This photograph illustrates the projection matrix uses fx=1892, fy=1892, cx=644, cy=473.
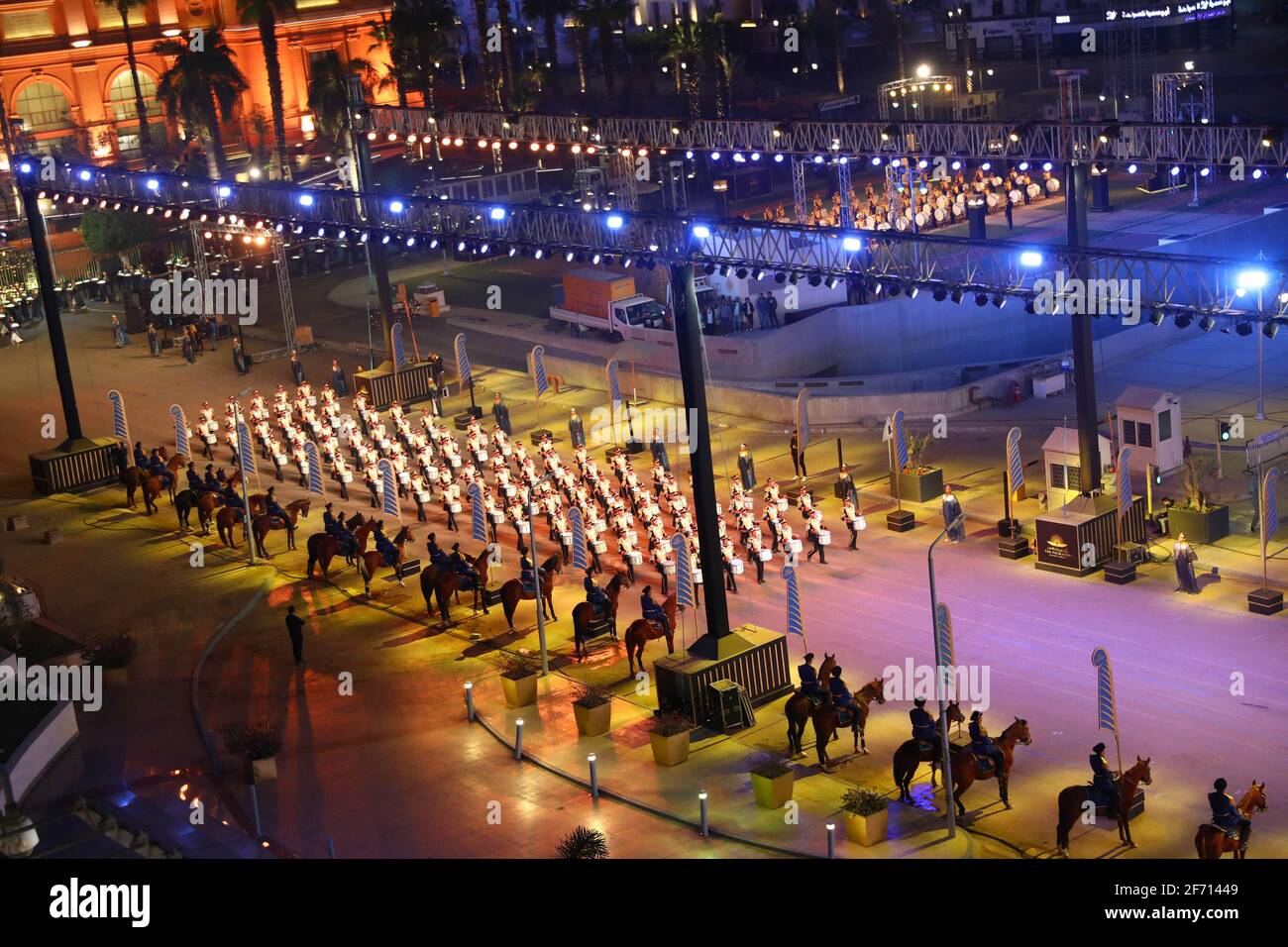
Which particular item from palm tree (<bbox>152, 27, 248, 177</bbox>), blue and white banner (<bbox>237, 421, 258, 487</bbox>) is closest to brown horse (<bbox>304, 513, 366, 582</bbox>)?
blue and white banner (<bbox>237, 421, 258, 487</bbox>)

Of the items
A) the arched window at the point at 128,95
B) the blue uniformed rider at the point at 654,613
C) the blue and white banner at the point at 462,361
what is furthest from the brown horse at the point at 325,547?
the arched window at the point at 128,95

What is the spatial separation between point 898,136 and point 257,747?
25614mm

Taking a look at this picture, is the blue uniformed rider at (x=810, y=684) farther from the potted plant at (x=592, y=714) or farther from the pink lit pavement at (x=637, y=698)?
the potted plant at (x=592, y=714)

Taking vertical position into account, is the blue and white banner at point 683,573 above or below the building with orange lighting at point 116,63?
below

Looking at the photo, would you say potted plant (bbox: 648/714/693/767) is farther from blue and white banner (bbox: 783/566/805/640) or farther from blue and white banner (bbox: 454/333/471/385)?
blue and white banner (bbox: 454/333/471/385)

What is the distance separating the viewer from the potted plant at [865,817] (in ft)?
77.5

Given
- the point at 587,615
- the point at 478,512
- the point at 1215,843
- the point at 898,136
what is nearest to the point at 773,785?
the point at 1215,843

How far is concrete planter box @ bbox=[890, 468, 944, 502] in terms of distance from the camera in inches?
1483

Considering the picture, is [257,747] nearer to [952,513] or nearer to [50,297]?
[952,513]

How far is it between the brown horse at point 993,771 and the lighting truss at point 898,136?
1402 cm

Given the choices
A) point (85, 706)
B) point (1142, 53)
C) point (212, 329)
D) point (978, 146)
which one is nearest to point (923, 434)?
point (978, 146)

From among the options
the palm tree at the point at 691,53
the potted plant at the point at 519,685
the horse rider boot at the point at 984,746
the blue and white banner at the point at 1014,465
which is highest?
the palm tree at the point at 691,53

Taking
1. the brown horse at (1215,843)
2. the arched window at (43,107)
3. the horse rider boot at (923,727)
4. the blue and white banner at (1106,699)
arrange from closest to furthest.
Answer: the brown horse at (1215,843), the blue and white banner at (1106,699), the horse rider boot at (923,727), the arched window at (43,107)

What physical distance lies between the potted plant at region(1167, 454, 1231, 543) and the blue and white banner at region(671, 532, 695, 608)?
905 cm
